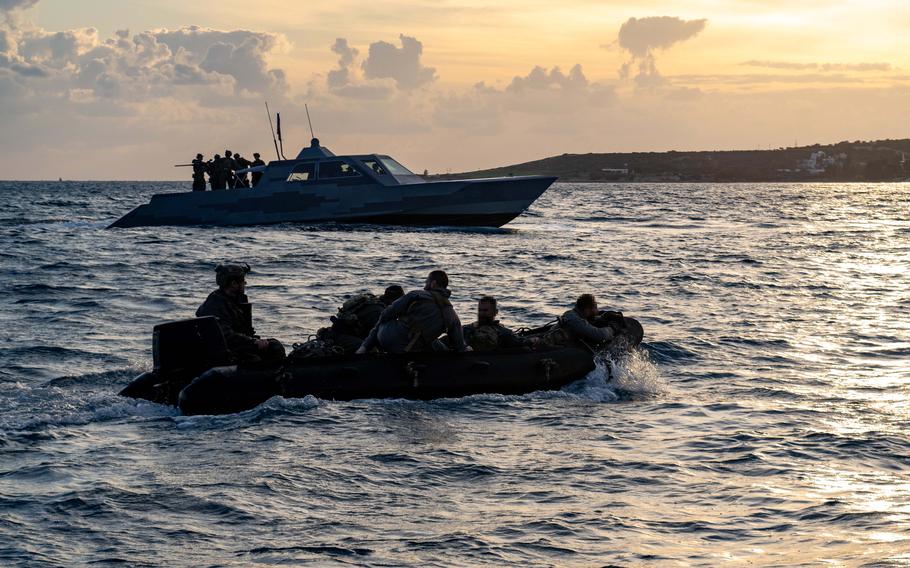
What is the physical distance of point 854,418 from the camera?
10.8 metres

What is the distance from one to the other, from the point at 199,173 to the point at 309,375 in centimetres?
2975

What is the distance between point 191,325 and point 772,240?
34.0 metres

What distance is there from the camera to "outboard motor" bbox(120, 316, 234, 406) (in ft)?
35.6

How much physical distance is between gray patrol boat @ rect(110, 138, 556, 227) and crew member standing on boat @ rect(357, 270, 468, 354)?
85.0ft

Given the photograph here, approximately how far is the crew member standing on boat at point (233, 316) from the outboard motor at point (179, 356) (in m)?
0.34

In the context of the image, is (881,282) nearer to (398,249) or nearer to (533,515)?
(398,249)

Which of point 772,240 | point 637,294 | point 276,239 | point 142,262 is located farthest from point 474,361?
point 772,240

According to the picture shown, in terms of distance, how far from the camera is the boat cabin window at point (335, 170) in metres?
37.5

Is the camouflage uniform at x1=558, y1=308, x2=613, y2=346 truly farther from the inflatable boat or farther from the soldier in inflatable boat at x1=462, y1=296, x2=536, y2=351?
the inflatable boat

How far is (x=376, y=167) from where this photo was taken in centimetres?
3766

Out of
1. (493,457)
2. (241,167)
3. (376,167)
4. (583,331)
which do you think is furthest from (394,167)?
(493,457)

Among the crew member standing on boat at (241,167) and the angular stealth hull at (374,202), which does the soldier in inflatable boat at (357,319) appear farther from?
the crew member standing on boat at (241,167)

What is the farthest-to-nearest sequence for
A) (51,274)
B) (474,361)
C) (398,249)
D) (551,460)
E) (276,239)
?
(276,239)
(398,249)
(51,274)
(474,361)
(551,460)

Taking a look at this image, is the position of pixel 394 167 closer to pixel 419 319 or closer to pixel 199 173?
pixel 199 173
